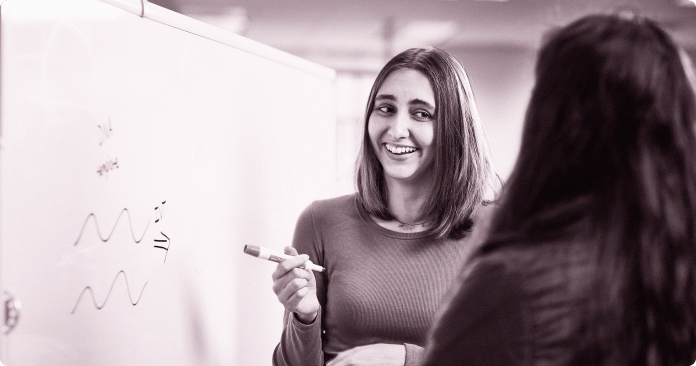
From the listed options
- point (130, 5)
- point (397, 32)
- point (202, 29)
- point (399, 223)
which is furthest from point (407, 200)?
point (397, 32)

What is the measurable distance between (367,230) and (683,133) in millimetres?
775

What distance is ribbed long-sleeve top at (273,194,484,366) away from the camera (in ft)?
3.89

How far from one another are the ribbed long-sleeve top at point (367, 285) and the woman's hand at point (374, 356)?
0.06ft

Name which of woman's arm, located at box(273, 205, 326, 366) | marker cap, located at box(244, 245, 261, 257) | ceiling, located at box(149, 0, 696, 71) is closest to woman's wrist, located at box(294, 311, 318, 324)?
woman's arm, located at box(273, 205, 326, 366)

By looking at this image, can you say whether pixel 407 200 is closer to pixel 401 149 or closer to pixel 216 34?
pixel 401 149

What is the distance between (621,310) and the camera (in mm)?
537

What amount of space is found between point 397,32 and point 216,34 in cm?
384

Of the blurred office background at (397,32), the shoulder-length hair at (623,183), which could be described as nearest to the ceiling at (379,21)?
the blurred office background at (397,32)

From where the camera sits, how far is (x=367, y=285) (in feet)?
3.97

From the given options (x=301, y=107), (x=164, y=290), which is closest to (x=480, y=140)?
(x=301, y=107)

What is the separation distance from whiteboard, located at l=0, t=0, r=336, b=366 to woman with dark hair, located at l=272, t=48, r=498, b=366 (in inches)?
6.9

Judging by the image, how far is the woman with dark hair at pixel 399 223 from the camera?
1188mm

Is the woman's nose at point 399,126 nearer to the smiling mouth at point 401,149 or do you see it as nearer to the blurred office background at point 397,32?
the smiling mouth at point 401,149

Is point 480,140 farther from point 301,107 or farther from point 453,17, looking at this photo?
point 453,17
